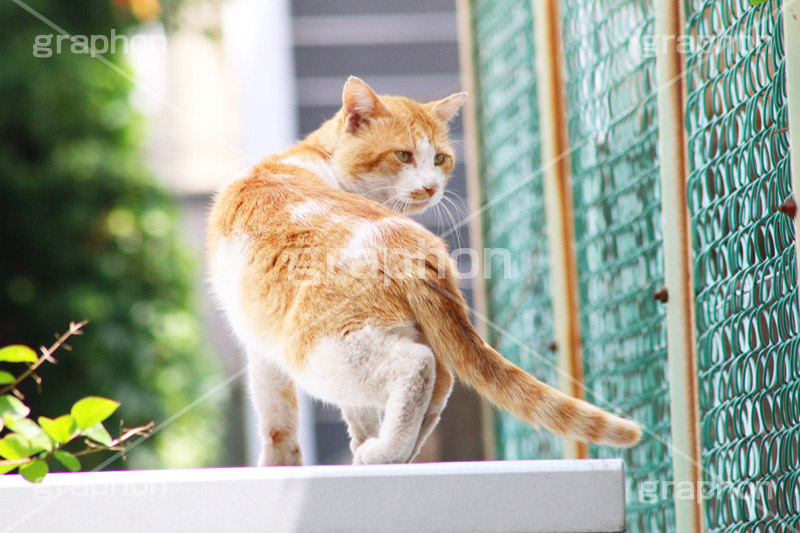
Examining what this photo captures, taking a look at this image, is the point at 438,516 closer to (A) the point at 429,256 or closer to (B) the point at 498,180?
(A) the point at 429,256

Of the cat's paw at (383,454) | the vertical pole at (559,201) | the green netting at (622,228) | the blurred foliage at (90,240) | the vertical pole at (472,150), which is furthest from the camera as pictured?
the blurred foliage at (90,240)

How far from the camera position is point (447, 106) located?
44.0 inches

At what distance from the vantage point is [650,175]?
132cm

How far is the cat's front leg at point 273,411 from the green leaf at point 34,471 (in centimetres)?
30

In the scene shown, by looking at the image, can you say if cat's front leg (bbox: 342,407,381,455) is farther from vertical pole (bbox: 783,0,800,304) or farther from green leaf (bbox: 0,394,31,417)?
vertical pole (bbox: 783,0,800,304)

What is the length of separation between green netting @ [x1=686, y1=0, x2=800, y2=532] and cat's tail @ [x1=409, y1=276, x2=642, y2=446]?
284mm

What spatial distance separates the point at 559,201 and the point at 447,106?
599mm

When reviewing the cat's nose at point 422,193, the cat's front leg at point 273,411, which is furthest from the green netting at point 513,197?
the cat's front leg at point 273,411

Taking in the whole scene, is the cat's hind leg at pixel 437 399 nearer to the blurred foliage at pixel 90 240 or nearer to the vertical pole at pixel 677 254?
the vertical pole at pixel 677 254

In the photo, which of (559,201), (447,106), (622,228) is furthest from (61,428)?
(559,201)

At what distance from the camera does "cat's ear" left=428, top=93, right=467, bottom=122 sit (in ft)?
3.64

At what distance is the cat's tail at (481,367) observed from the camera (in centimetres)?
79

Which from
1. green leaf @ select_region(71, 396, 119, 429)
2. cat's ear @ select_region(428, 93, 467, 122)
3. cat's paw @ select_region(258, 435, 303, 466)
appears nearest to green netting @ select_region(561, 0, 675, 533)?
cat's ear @ select_region(428, 93, 467, 122)

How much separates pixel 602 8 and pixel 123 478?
1.23m
